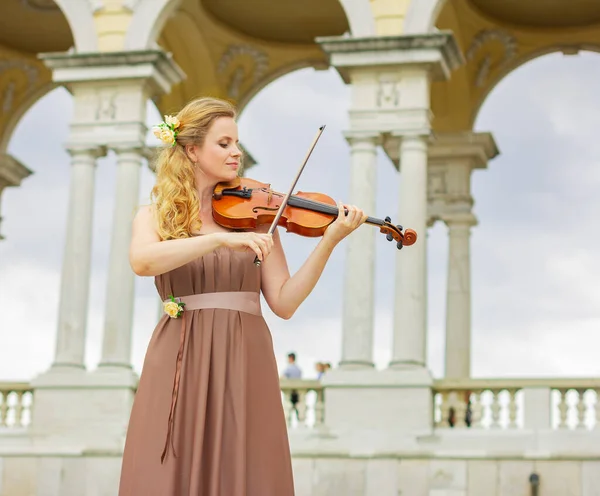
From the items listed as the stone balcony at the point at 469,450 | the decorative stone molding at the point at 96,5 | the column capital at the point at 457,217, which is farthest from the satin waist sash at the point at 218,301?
the column capital at the point at 457,217

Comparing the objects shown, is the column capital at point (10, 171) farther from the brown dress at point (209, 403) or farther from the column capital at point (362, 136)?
the brown dress at point (209, 403)

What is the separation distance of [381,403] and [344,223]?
15.1 metres

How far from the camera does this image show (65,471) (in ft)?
70.2

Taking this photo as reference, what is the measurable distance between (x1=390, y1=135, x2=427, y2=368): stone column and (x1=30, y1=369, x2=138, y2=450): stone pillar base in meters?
4.54

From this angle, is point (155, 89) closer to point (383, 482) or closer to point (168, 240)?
point (383, 482)

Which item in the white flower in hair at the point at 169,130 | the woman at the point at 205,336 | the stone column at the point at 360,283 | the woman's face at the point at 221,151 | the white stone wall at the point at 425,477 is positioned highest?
the stone column at the point at 360,283

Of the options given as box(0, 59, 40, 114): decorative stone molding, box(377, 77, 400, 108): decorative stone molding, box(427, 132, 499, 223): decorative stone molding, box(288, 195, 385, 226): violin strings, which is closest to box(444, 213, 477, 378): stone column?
box(427, 132, 499, 223): decorative stone molding

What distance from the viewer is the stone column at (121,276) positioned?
72.5 ft

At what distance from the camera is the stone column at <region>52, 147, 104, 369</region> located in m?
22.2

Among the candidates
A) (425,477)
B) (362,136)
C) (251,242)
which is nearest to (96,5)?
(362,136)

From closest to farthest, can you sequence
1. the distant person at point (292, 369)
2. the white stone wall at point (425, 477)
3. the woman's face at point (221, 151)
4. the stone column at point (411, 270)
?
the woman's face at point (221, 151), the white stone wall at point (425, 477), the stone column at point (411, 270), the distant person at point (292, 369)

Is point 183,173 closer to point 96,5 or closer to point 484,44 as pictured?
point 96,5

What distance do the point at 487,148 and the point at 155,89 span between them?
735 cm

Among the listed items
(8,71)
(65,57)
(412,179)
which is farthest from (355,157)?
(8,71)
